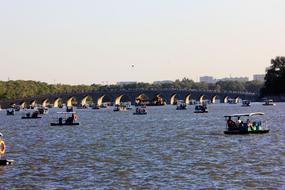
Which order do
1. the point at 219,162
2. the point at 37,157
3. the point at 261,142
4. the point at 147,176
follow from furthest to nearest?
1. the point at 261,142
2. the point at 37,157
3. the point at 219,162
4. the point at 147,176

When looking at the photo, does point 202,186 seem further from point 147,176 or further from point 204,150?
point 204,150

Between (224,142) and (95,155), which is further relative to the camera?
(224,142)

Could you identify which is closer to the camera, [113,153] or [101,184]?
[101,184]

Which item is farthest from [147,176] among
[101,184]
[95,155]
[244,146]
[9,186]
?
[244,146]

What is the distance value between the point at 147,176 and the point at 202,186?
17.3 ft

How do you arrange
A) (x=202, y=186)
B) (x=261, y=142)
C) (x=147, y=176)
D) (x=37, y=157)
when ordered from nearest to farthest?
(x=202, y=186) → (x=147, y=176) → (x=37, y=157) → (x=261, y=142)

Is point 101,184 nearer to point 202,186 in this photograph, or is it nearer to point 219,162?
point 202,186

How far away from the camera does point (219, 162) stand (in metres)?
55.2

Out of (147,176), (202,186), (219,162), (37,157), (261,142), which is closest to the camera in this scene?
(202,186)

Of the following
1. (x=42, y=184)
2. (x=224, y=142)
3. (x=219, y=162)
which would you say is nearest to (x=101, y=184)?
(x=42, y=184)

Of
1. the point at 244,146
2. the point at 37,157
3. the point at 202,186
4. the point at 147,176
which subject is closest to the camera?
the point at 202,186

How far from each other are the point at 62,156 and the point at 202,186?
21.6m

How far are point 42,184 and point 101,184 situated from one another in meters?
3.40

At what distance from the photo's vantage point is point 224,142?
73.8 metres
